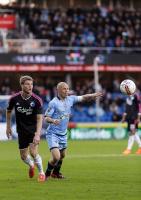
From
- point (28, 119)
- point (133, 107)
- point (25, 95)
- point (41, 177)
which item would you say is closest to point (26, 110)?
point (28, 119)

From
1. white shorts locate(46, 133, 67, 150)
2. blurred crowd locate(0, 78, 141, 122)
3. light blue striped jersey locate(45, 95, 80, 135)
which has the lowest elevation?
blurred crowd locate(0, 78, 141, 122)

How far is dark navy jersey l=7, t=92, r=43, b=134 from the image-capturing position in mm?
15578

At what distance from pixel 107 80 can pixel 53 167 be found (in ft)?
116

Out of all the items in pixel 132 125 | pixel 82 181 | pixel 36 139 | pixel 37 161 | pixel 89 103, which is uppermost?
pixel 36 139

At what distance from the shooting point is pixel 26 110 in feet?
51.2

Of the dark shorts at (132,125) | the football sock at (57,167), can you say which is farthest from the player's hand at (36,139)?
the dark shorts at (132,125)

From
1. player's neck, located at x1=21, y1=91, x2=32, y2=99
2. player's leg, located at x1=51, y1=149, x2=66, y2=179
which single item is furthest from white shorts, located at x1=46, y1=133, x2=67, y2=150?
player's neck, located at x1=21, y1=91, x2=32, y2=99

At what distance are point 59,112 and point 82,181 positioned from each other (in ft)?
5.17

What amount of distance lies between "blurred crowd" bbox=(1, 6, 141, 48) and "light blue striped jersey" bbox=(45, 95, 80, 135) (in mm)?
29632

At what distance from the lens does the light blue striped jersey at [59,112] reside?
1587 cm

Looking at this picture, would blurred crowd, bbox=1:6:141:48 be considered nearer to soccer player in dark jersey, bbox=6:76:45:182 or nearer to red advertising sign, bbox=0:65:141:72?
red advertising sign, bbox=0:65:141:72

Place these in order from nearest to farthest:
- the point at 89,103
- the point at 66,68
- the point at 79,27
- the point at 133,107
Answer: the point at 133,107, the point at 89,103, the point at 66,68, the point at 79,27

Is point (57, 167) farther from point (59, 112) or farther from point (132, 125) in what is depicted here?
point (132, 125)

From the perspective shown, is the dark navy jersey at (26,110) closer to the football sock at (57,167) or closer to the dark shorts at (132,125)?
the football sock at (57,167)
